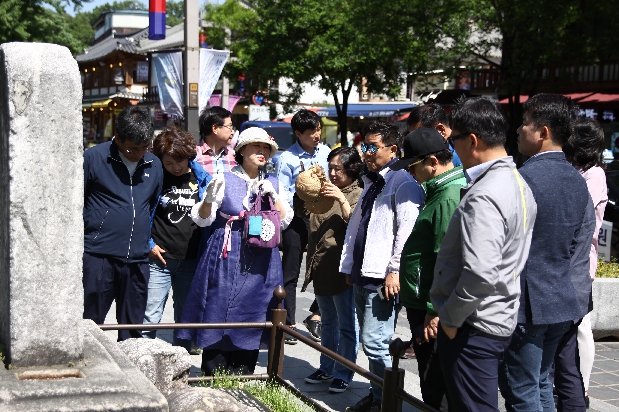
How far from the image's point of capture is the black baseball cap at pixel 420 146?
413 centimetres

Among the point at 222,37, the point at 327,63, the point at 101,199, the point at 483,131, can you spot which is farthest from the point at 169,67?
the point at 222,37

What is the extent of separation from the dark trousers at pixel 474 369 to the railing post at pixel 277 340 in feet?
5.73

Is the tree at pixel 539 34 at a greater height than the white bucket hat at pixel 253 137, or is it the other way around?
the tree at pixel 539 34

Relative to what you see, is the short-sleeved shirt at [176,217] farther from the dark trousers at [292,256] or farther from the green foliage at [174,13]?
the green foliage at [174,13]

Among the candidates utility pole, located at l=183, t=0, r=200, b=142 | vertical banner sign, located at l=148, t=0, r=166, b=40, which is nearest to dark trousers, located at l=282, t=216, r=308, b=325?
utility pole, located at l=183, t=0, r=200, b=142

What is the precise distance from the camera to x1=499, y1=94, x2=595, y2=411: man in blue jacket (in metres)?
3.73

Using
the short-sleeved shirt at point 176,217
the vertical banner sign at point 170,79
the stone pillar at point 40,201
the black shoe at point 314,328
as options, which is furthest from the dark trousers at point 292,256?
the vertical banner sign at point 170,79

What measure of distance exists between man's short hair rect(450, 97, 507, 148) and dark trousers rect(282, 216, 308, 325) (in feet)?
11.0

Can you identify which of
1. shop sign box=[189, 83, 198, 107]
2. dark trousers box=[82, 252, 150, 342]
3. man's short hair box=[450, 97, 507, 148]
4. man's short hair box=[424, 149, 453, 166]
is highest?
shop sign box=[189, 83, 198, 107]

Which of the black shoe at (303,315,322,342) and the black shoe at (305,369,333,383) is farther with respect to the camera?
the black shoe at (303,315,322,342)

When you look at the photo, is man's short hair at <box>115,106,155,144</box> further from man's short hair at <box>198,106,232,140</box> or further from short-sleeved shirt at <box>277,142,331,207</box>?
short-sleeved shirt at <box>277,142,331,207</box>

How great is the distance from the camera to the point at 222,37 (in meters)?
32.3

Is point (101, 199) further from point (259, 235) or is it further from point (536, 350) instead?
point (536, 350)

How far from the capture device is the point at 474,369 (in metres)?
3.35
